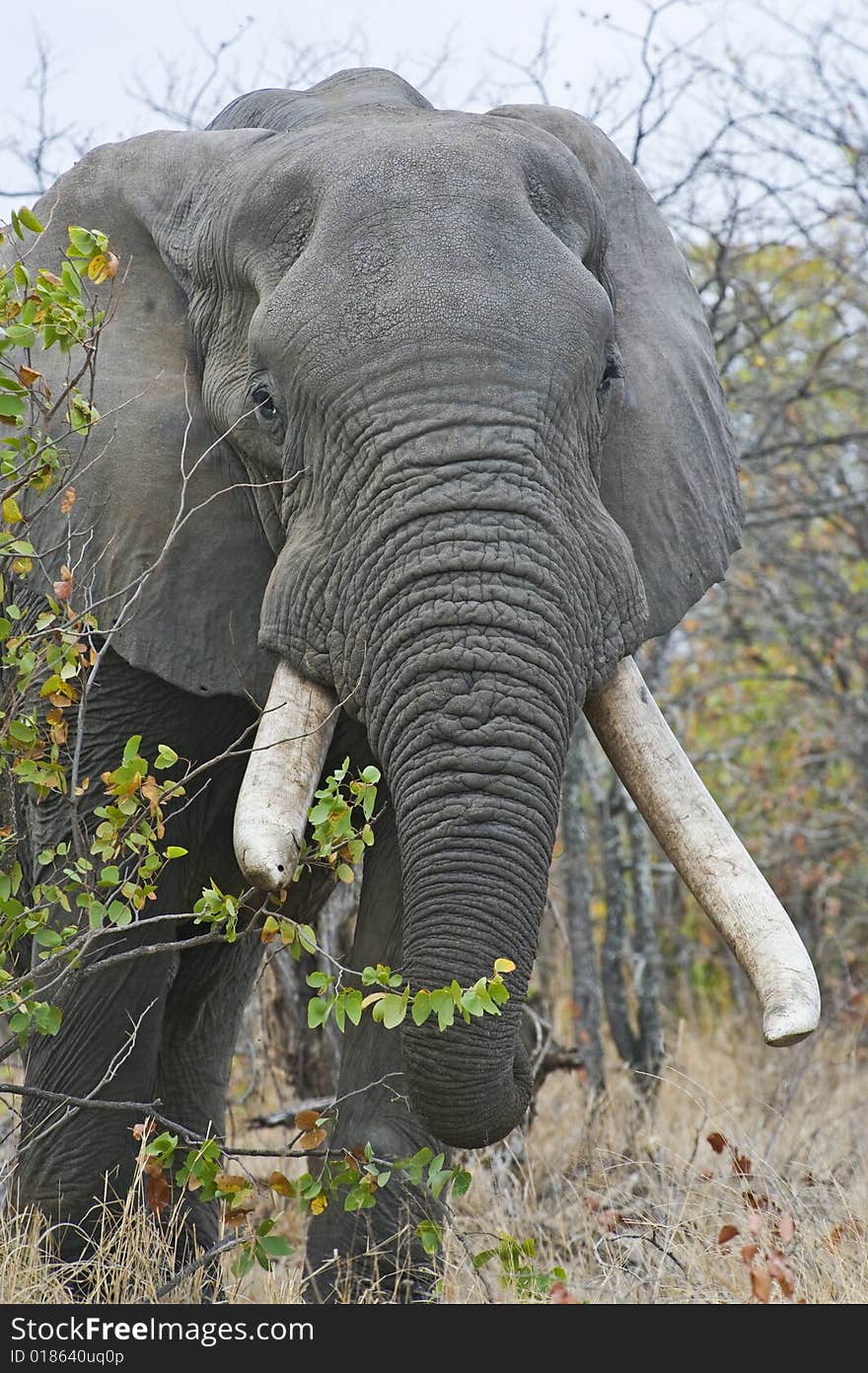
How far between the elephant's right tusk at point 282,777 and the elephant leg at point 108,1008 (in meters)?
0.49

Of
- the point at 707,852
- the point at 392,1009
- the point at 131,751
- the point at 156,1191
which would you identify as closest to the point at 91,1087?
the point at 156,1191

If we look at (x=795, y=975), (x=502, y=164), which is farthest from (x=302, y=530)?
(x=795, y=975)

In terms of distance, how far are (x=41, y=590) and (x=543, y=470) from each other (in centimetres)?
131

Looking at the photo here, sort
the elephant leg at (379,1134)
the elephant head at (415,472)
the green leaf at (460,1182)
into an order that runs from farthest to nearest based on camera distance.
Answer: the elephant leg at (379,1134), the green leaf at (460,1182), the elephant head at (415,472)

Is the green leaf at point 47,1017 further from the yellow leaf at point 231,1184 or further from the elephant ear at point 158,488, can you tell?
the elephant ear at point 158,488

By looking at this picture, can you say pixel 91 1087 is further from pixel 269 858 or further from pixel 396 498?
pixel 396 498

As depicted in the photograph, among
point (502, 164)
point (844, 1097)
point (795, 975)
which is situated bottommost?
point (844, 1097)

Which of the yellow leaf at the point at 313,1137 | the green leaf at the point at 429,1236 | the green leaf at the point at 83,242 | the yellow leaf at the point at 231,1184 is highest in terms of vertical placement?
the green leaf at the point at 83,242

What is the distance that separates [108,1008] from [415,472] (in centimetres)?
158

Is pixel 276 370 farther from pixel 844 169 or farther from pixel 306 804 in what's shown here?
pixel 844 169

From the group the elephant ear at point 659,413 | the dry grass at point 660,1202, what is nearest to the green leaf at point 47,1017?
the dry grass at point 660,1202

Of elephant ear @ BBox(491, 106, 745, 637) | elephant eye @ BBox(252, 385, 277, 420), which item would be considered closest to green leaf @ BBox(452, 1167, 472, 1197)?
elephant ear @ BBox(491, 106, 745, 637)

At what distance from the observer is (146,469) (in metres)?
4.29

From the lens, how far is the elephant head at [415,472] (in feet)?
11.7
